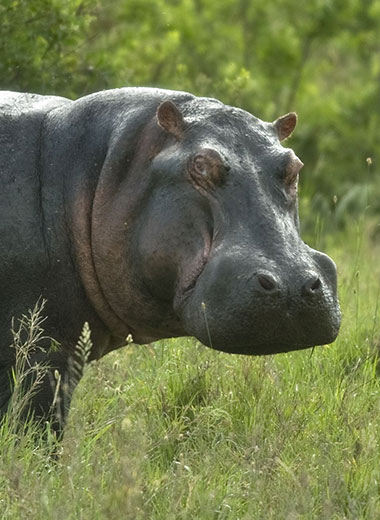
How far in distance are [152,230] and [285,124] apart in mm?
692

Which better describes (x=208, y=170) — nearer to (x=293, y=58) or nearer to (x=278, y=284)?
(x=278, y=284)

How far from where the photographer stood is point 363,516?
13.5 feet

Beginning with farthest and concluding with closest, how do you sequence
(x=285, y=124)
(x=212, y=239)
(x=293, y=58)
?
(x=293, y=58), (x=285, y=124), (x=212, y=239)

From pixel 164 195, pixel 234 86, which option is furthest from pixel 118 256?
pixel 234 86

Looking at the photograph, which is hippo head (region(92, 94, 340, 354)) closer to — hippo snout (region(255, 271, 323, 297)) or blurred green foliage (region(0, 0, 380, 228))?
hippo snout (region(255, 271, 323, 297))

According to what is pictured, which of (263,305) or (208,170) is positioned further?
(208,170)

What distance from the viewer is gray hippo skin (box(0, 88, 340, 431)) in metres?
3.98

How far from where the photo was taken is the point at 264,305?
3.91 metres

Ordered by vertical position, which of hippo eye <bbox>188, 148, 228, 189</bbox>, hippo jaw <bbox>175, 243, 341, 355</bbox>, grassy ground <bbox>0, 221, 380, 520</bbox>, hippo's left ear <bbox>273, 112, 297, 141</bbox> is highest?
hippo's left ear <bbox>273, 112, 297, 141</bbox>

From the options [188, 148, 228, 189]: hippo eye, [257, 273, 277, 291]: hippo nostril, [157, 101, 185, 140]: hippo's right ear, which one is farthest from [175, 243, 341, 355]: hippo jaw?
[157, 101, 185, 140]: hippo's right ear

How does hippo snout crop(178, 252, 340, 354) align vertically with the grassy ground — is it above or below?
above

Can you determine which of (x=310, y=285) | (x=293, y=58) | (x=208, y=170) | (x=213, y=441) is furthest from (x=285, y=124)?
(x=293, y=58)

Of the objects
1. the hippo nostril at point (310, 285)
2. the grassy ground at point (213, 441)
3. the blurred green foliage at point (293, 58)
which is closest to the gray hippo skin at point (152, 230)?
the hippo nostril at point (310, 285)

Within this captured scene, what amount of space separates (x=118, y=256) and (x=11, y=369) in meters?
0.52
